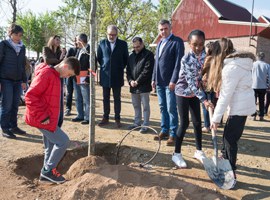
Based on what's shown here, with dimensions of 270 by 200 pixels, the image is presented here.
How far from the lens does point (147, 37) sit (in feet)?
101

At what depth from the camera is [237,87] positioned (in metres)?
3.71

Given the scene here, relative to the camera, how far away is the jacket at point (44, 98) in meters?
3.57

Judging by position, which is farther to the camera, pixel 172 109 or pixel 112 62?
pixel 112 62

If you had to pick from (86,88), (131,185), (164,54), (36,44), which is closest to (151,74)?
(164,54)

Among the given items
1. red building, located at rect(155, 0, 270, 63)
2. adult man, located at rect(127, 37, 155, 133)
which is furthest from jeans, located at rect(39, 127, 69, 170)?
red building, located at rect(155, 0, 270, 63)

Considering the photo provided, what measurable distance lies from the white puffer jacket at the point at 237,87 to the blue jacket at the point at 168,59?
169cm

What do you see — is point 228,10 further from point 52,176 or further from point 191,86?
point 52,176

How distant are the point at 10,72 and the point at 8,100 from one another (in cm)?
53

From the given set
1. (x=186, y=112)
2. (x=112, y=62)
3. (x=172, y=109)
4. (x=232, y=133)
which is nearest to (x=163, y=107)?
(x=172, y=109)

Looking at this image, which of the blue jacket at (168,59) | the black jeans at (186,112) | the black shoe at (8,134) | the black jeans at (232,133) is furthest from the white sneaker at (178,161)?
the black shoe at (8,134)

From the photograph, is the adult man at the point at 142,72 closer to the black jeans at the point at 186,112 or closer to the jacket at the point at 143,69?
the jacket at the point at 143,69

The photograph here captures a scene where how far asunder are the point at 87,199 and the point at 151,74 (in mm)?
3395

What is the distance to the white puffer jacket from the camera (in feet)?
11.8

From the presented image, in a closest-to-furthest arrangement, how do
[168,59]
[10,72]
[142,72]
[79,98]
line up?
1. [168,59]
2. [10,72]
3. [142,72]
4. [79,98]
